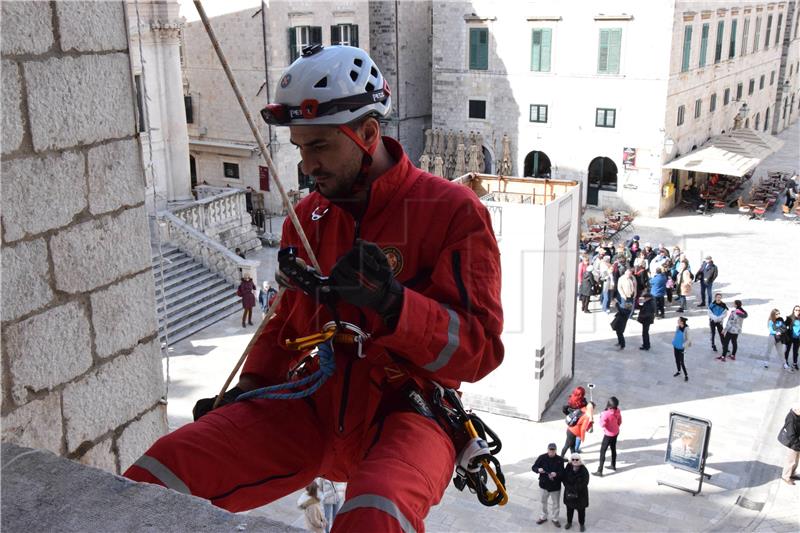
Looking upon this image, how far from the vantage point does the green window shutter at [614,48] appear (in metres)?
29.0

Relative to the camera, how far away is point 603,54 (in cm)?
2948

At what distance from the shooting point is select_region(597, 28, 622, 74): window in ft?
95.2

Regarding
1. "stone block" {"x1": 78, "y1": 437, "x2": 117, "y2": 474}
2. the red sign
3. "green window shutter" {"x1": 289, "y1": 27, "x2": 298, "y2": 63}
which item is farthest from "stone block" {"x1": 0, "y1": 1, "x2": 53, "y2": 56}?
"green window shutter" {"x1": 289, "y1": 27, "x2": 298, "y2": 63}

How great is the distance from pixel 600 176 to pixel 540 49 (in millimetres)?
5589

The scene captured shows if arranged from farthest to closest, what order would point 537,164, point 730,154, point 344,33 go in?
point 537,164, point 344,33, point 730,154

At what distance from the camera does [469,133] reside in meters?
33.5

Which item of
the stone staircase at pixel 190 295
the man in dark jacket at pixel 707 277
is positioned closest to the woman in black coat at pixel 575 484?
the man in dark jacket at pixel 707 277

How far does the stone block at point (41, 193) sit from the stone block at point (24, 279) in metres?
0.06

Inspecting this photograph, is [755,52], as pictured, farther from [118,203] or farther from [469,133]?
[118,203]

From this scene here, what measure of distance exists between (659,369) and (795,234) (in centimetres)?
1362

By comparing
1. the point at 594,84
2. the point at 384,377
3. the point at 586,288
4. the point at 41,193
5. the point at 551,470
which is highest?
the point at 594,84

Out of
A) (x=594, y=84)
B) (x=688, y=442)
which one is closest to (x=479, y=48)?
(x=594, y=84)

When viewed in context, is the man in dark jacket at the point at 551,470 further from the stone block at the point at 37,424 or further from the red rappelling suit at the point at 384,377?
the stone block at the point at 37,424

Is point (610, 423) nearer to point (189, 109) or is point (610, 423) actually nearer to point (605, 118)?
point (605, 118)
